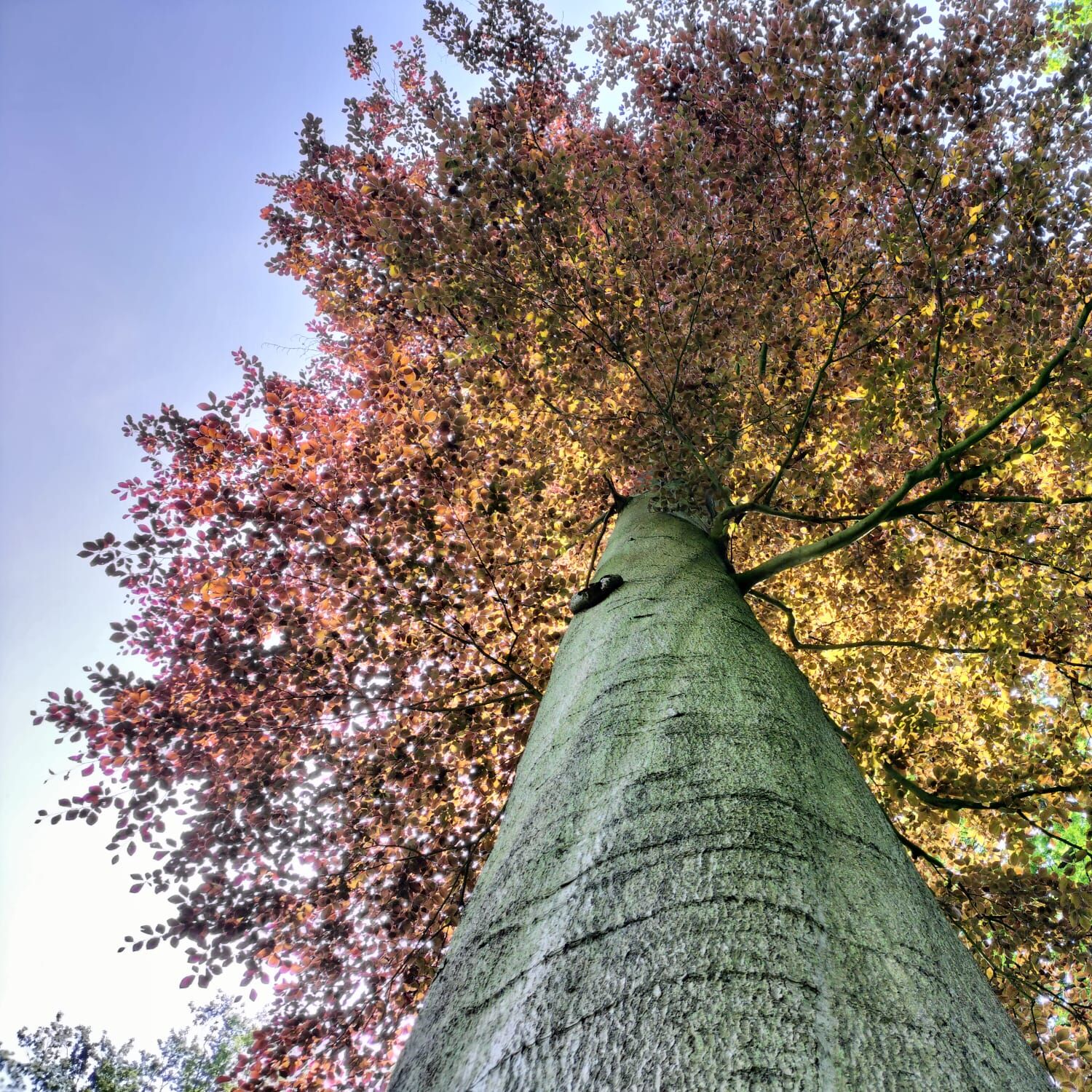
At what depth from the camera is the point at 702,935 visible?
2.46 ft

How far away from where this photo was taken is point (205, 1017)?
15.7 meters

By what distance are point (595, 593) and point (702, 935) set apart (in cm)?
174

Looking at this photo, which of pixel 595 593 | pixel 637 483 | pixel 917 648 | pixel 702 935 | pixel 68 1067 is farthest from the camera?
pixel 68 1067

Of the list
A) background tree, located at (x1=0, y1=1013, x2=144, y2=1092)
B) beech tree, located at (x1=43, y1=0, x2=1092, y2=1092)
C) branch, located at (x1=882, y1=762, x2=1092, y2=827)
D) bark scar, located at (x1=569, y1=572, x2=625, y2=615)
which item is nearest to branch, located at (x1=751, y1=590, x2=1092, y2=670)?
beech tree, located at (x1=43, y1=0, x2=1092, y2=1092)

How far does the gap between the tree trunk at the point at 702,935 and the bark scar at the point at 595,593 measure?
1010 mm

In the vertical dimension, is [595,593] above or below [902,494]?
below

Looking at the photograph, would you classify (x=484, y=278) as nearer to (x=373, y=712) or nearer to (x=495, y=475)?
(x=495, y=475)

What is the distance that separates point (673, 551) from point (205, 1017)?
1982 centimetres

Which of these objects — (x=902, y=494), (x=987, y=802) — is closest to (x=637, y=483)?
(x=902, y=494)

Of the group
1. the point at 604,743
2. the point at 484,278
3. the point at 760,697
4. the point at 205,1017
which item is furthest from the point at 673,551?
the point at 205,1017

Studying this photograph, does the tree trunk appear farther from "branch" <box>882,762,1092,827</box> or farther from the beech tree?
"branch" <box>882,762,1092,827</box>

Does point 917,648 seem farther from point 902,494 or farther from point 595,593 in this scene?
point 595,593

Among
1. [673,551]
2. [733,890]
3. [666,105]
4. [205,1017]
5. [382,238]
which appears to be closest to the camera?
[733,890]

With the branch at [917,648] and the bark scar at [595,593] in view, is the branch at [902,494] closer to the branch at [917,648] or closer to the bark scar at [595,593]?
the bark scar at [595,593]
